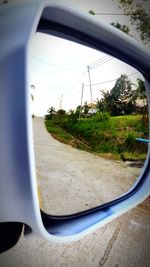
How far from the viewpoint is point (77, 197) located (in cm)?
109

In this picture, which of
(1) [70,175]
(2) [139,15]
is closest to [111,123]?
(1) [70,175]

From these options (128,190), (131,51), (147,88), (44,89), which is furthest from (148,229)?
(44,89)

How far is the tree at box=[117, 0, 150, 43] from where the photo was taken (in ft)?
39.2

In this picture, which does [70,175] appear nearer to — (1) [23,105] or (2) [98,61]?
(1) [23,105]

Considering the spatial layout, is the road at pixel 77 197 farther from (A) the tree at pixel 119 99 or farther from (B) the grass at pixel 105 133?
(A) the tree at pixel 119 99

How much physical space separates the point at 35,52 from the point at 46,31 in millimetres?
113

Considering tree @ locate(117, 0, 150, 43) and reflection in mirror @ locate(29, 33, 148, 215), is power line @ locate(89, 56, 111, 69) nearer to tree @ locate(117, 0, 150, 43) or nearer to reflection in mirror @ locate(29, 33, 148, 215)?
reflection in mirror @ locate(29, 33, 148, 215)

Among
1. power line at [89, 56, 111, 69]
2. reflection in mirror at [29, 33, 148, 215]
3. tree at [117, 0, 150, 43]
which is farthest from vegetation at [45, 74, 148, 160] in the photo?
tree at [117, 0, 150, 43]

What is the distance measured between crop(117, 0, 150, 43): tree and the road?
1130cm

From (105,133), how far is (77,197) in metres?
0.31

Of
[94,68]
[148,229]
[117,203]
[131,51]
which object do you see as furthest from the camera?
[148,229]

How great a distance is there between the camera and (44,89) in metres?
0.90

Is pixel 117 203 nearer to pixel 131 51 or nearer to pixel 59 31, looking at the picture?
pixel 131 51

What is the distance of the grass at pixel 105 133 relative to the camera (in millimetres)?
1005
